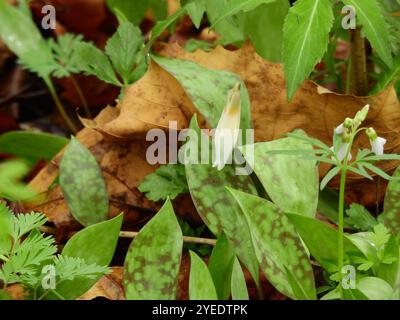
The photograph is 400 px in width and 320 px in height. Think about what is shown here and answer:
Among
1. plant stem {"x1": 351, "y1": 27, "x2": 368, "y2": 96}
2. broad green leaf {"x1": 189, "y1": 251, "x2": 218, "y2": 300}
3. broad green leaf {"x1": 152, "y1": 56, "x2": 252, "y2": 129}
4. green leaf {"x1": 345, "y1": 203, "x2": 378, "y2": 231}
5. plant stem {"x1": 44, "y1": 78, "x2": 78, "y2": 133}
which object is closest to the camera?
broad green leaf {"x1": 189, "y1": 251, "x2": 218, "y2": 300}

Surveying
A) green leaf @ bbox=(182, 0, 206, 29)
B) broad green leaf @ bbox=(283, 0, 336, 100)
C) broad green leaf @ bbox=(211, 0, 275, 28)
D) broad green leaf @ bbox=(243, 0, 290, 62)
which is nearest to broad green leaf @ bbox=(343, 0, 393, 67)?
broad green leaf @ bbox=(283, 0, 336, 100)

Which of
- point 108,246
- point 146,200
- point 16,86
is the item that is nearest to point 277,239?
point 108,246

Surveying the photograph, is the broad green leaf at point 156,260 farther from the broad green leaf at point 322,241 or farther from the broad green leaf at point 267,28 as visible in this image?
the broad green leaf at point 267,28

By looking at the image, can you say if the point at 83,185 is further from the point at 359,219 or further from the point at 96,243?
the point at 359,219

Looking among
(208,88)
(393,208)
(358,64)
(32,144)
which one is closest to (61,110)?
(32,144)

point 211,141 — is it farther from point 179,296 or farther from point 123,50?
point 123,50

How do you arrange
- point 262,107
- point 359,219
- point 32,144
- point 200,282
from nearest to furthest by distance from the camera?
point 200,282 < point 359,219 < point 262,107 < point 32,144

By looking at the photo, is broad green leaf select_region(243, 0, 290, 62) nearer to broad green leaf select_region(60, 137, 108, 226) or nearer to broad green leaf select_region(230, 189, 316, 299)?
broad green leaf select_region(60, 137, 108, 226)

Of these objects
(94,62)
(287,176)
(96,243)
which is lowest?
(96,243)
